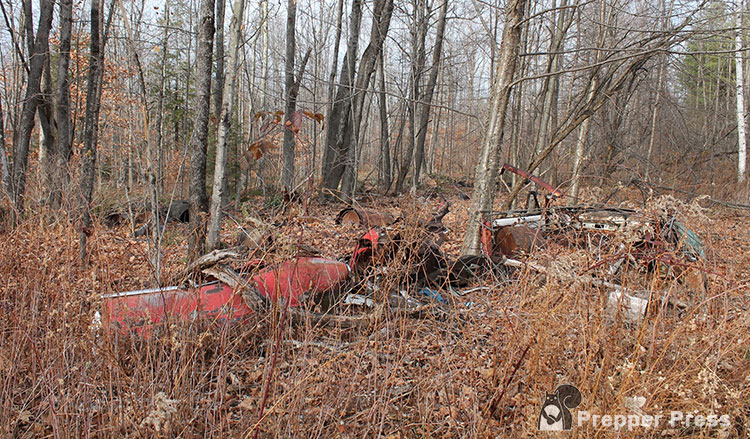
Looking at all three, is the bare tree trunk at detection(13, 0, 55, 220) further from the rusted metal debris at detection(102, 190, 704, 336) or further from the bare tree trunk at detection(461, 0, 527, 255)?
the bare tree trunk at detection(461, 0, 527, 255)

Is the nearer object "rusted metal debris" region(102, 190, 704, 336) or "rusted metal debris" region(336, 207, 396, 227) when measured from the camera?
"rusted metal debris" region(102, 190, 704, 336)

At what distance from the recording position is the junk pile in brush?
230cm

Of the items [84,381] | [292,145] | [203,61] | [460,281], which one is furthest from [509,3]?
[292,145]

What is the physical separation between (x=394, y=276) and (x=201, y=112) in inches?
125

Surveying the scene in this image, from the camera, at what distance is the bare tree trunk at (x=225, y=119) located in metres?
4.39

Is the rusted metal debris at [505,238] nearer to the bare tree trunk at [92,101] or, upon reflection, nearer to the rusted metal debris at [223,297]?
the rusted metal debris at [223,297]

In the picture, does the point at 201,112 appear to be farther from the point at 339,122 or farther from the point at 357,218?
the point at 339,122

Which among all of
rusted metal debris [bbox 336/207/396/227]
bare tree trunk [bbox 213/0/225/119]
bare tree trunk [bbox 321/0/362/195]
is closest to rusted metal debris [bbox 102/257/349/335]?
rusted metal debris [bbox 336/207/396/227]

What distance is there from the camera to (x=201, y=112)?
480 centimetres

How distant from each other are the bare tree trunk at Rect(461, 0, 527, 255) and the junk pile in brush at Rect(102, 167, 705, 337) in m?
0.32

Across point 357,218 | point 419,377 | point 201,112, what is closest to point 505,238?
point 419,377

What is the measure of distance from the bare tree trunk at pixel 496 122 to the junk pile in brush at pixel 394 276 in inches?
12.5

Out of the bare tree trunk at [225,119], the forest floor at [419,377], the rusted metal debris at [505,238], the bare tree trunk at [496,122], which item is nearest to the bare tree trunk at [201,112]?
the bare tree trunk at [225,119]

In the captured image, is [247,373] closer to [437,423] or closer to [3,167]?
[437,423]
